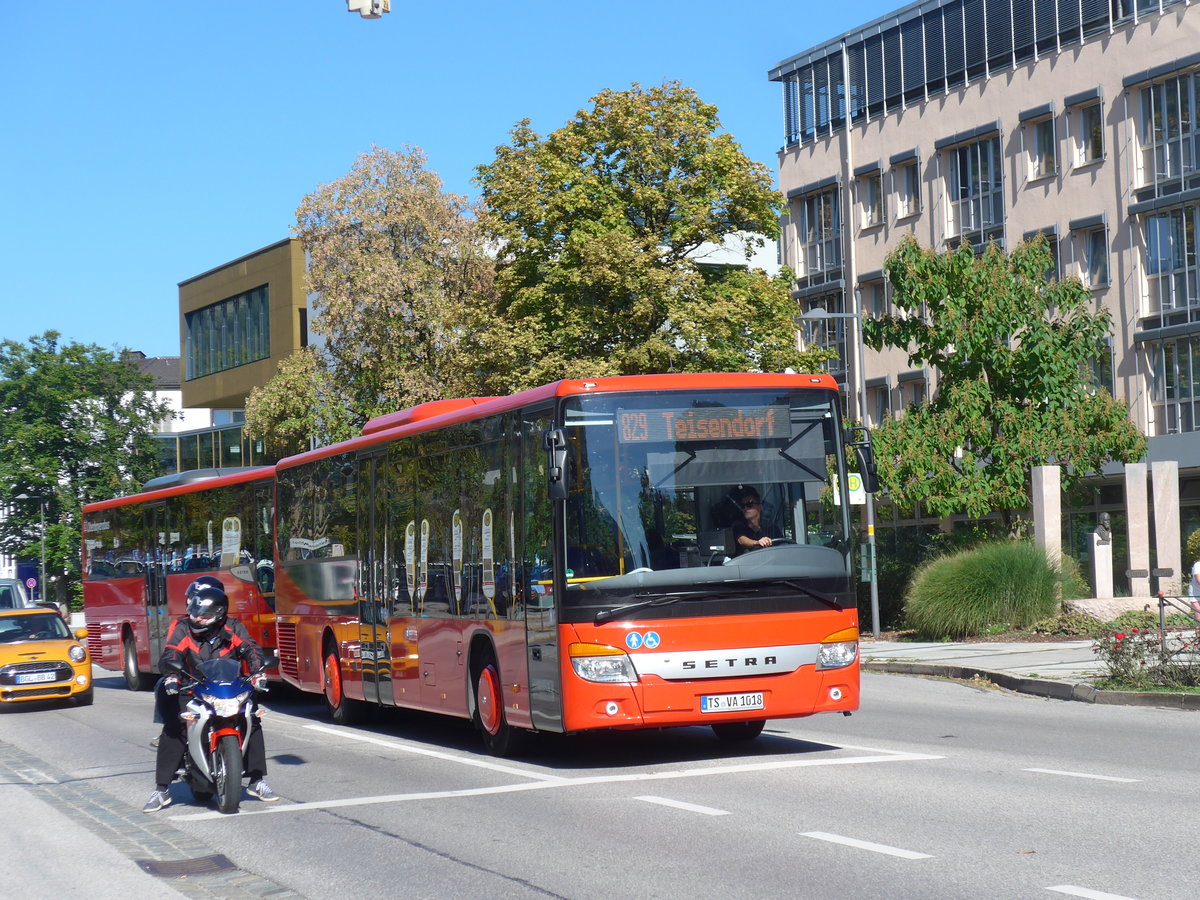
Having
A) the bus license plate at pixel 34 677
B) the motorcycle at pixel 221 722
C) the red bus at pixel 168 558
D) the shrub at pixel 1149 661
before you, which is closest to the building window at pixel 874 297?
the red bus at pixel 168 558

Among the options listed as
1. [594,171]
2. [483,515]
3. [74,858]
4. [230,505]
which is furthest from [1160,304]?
[74,858]

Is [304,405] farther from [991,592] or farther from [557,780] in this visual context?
[557,780]

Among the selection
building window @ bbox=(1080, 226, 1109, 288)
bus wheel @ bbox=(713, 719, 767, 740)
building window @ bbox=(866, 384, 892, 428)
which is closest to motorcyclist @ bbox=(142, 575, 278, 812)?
bus wheel @ bbox=(713, 719, 767, 740)

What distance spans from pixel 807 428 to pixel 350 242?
96.7 ft

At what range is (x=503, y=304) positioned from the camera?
37.7m

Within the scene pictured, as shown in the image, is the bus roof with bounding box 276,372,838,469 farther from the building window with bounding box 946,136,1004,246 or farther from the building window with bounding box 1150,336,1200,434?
the building window with bounding box 946,136,1004,246

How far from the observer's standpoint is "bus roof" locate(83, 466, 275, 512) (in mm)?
23875

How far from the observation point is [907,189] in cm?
5103

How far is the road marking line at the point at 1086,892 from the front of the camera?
721cm

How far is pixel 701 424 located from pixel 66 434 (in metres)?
65.8

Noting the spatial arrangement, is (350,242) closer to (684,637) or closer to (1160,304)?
(1160,304)

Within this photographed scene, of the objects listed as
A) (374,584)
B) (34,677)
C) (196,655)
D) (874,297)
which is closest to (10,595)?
(34,677)

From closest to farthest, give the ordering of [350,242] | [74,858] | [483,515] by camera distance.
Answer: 1. [74,858]
2. [483,515]
3. [350,242]

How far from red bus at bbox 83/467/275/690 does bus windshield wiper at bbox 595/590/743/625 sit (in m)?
10.8
